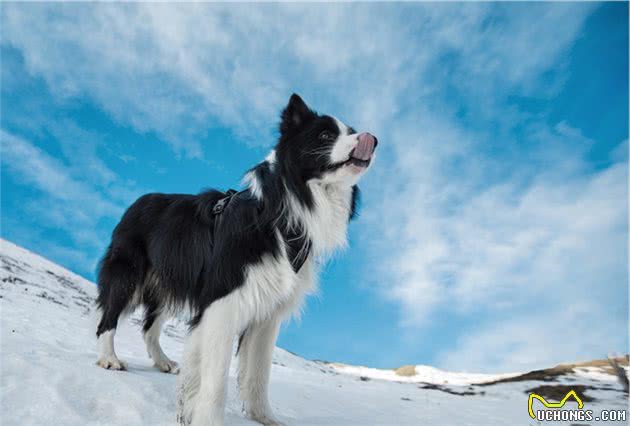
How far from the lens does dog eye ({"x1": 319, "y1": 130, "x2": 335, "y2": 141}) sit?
3.57 metres

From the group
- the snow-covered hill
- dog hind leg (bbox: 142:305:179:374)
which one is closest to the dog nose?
the snow-covered hill

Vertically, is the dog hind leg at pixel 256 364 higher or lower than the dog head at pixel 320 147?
lower

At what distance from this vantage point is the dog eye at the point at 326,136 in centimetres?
357

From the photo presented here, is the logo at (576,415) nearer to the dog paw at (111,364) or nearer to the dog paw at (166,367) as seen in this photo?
the dog paw at (166,367)

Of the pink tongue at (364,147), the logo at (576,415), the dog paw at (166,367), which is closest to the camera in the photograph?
the pink tongue at (364,147)

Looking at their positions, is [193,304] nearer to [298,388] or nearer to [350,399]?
[298,388]

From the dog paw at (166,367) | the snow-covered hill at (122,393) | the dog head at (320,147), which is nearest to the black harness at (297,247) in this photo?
the dog head at (320,147)

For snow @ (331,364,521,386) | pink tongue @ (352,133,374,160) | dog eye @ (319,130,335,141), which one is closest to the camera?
pink tongue @ (352,133,374,160)

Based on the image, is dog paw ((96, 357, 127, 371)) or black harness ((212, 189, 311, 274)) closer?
black harness ((212, 189, 311, 274))

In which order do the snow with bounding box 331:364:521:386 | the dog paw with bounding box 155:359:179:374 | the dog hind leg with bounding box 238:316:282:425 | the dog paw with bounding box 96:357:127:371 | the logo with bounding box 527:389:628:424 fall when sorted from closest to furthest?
the dog hind leg with bounding box 238:316:282:425, the dog paw with bounding box 96:357:127:371, the dog paw with bounding box 155:359:179:374, the logo with bounding box 527:389:628:424, the snow with bounding box 331:364:521:386

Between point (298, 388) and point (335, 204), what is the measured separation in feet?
11.6

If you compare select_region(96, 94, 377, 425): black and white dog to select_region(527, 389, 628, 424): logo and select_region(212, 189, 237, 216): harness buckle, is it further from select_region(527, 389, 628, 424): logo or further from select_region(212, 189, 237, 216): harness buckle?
select_region(527, 389, 628, 424): logo

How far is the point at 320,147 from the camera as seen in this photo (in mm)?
3566

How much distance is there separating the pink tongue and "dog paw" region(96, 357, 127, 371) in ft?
9.81
